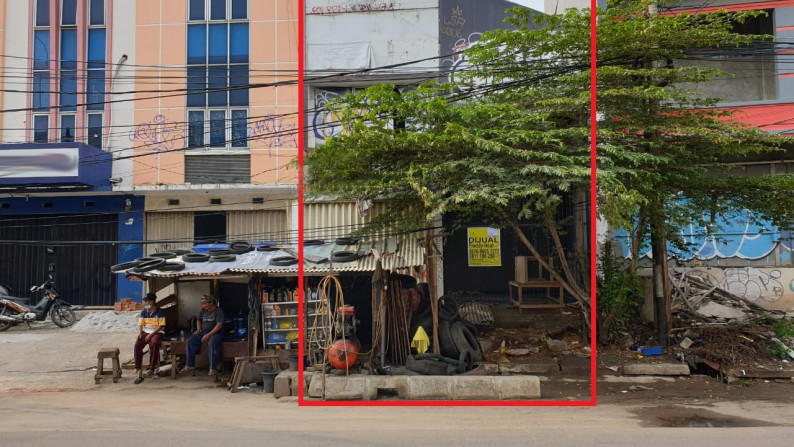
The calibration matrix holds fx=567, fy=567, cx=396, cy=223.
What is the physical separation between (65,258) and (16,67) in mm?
5585

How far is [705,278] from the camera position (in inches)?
531

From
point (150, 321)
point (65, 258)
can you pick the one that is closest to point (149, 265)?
point (150, 321)

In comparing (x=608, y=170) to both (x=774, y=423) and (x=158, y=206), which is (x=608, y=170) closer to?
(x=774, y=423)

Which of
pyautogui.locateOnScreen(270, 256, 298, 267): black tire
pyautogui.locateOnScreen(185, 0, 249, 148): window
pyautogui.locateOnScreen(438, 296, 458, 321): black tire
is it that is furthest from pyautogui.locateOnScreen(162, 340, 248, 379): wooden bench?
pyautogui.locateOnScreen(185, 0, 249, 148): window

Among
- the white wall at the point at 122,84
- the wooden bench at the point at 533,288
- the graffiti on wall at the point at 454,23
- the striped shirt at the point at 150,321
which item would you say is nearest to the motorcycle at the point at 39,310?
the white wall at the point at 122,84

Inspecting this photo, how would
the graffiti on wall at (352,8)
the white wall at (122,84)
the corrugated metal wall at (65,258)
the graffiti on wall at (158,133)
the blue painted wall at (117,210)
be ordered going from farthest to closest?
the corrugated metal wall at (65,258) < the blue painted wall at (117,210) < the white wall at (122,84) < the graffiti on wall at (158,133) < the graffiti on wall at (352,8)

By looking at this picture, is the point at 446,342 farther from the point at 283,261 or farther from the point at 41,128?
the point at 41,128

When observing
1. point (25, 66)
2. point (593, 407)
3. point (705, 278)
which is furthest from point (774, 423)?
point (25, 66)

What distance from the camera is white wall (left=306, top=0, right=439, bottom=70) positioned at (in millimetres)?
15117

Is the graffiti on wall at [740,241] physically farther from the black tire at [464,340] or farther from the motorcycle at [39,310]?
the motorcycle at [39,310]

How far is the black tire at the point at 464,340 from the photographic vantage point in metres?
10.3

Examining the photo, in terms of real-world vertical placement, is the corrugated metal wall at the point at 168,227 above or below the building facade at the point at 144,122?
below

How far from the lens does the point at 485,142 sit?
8.61 metres

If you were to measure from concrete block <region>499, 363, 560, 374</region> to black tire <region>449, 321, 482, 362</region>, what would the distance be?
543 mm
